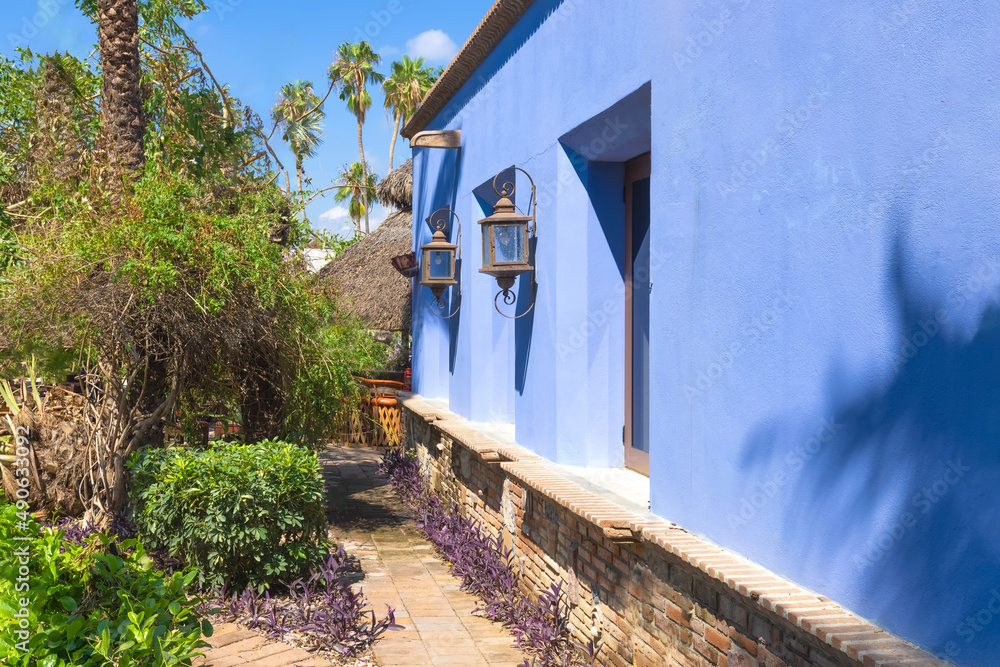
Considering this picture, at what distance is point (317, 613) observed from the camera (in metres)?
5.13

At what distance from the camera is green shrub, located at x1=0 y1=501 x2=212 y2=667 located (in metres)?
2.71

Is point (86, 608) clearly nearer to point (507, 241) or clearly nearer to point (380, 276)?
point (507, 241)

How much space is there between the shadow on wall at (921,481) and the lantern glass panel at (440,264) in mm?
6134

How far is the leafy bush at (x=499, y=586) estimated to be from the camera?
4688 mm

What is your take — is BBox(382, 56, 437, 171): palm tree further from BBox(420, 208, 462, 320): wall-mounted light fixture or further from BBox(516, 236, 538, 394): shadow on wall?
BBox(516, 236, 538, 394): shadow on wall

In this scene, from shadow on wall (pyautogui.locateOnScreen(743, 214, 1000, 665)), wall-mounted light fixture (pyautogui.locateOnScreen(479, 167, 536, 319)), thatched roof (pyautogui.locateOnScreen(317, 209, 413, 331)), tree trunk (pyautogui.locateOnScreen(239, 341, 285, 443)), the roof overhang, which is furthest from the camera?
thatched roof (pyautogui.locateOnScreen(317, 209, 413, 331))

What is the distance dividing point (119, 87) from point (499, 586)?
17.8 feet

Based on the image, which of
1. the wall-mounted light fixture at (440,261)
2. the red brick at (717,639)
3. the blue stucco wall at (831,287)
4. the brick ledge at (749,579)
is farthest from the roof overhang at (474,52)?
the red brick at (717,639)

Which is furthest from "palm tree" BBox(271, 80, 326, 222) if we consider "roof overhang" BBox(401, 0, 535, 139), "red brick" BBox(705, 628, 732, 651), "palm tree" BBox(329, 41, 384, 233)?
"red brick" BBox(705, 628, 732, 651)

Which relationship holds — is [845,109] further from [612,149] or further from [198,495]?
[198,495]

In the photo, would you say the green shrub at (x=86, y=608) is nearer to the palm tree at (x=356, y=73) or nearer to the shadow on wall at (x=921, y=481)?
the shadow on wall at (x=921, y=481)

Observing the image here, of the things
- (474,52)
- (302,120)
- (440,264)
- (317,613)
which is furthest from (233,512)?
(302,120)

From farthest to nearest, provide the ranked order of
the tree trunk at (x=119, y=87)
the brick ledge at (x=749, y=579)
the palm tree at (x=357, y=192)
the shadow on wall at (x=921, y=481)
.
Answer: the palm tree at (x=357, y=192), the tree trunk at (x=119, y=87), the brick ledge at (x=749, y=579), the shadow on wall at (x=921, y=481)

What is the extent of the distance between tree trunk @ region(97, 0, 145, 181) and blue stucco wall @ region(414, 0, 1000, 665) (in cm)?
426
